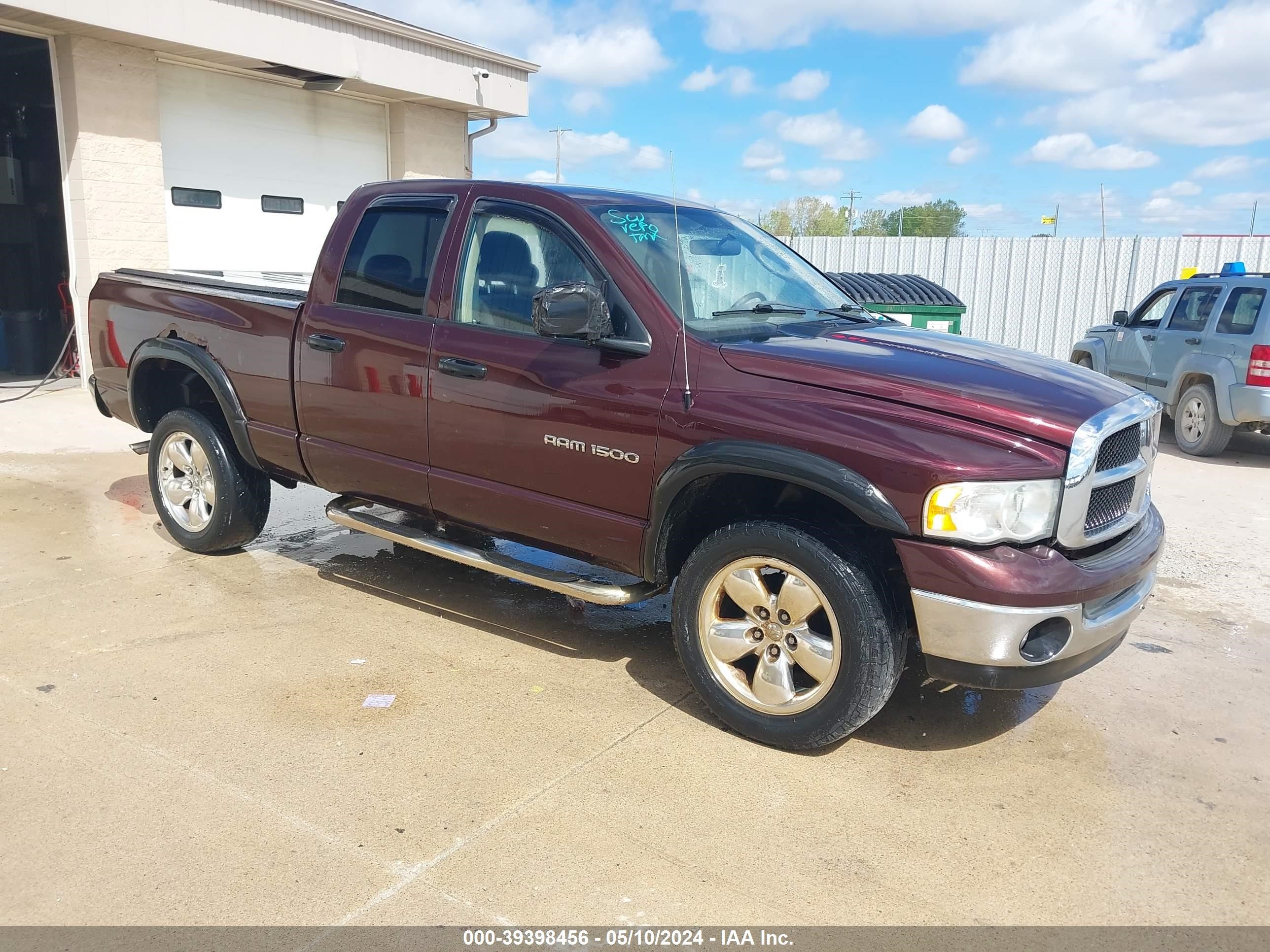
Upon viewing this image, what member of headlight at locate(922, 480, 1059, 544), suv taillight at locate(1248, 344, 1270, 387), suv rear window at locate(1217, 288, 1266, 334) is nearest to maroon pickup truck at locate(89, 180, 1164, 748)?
headlight at locate(922, 480, 1059, 544)

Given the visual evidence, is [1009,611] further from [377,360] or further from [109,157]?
[109,157]

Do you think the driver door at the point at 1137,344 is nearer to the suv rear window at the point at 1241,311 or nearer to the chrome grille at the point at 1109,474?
the suv rear window at the point at 1241,311

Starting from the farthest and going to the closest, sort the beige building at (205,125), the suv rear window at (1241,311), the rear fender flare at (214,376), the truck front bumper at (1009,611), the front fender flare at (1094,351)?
the front fender flare at (1094,351)
the beige building at (205,125)
the suv rear window at (1241,311)
the rear fender flare at (214,376)
the truck front bumper at (1009,611)

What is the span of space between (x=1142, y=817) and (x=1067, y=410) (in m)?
1.40

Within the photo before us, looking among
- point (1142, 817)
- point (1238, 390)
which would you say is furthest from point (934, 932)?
point (1238, 390)

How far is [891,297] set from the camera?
32.4 ft

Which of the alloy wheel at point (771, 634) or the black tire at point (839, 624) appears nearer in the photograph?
the black tire at point (839, 624)

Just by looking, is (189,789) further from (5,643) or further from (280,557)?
(280,557)

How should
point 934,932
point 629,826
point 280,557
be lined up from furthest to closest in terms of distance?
point 280,557
point 629,826
point 934,932

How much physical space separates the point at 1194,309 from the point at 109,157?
38.6ft

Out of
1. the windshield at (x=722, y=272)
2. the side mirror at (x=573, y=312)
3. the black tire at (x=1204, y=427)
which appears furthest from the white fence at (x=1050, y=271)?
the side mirror at (x=573, y=312)

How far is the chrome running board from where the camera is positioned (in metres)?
4.15

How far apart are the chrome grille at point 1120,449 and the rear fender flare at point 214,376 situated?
13.6 ft

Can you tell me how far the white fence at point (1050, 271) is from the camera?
56.0 ft
